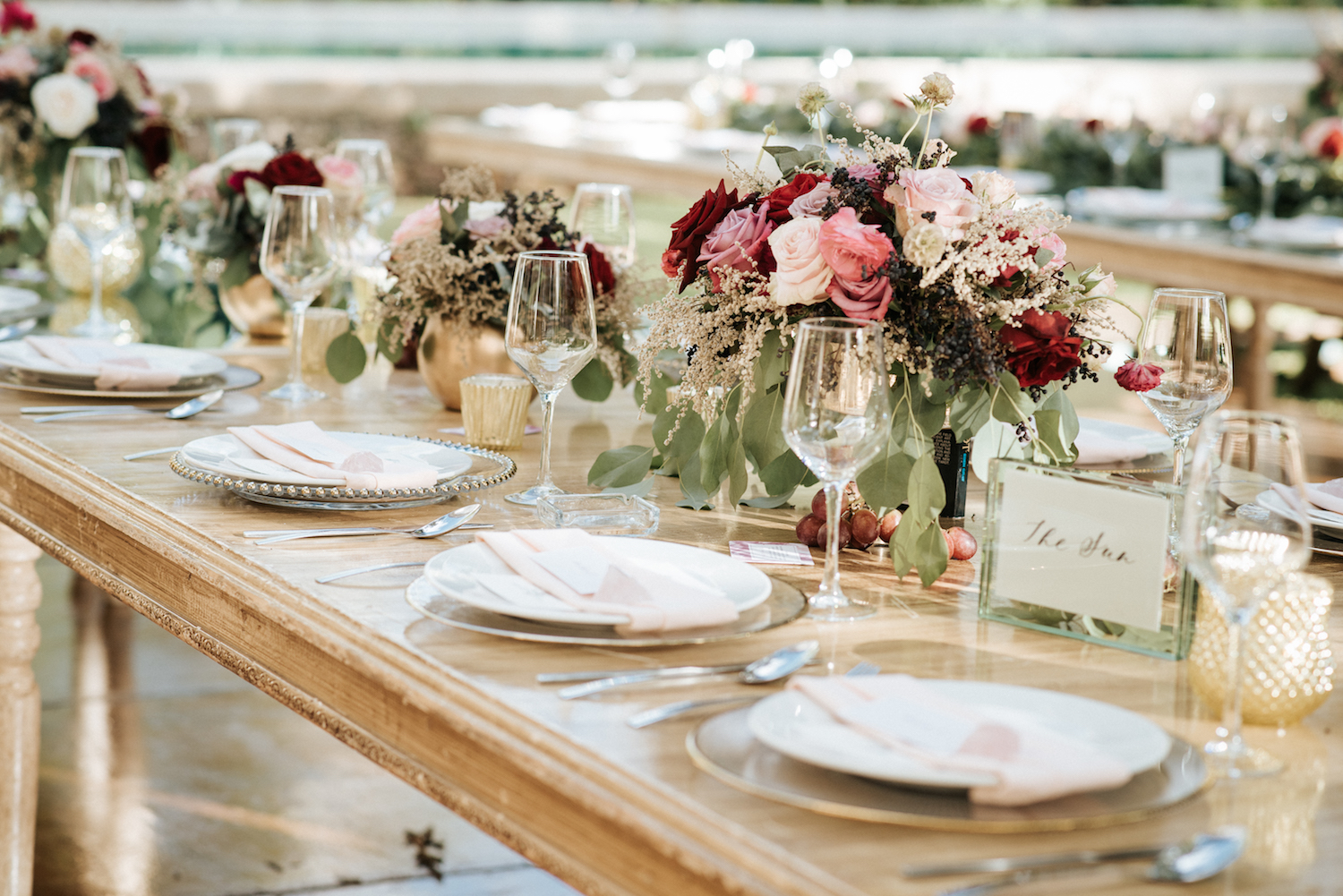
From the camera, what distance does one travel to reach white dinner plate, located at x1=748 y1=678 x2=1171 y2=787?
78 cm

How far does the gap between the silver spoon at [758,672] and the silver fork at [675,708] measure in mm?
25

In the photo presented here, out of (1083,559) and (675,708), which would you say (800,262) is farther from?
(675,708)

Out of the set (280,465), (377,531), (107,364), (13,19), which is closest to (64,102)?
(13,19)

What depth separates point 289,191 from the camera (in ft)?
5.74

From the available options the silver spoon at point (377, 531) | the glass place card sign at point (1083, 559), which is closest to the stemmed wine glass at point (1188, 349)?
the glass place card sign at point (1083, 559)

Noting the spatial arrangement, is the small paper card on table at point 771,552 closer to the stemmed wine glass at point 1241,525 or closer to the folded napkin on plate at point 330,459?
the folded napkin on plate at point 330,459

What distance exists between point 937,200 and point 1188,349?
295 mm

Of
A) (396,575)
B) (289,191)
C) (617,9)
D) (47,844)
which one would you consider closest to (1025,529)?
(396,575)

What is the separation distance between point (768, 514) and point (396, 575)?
395 mm

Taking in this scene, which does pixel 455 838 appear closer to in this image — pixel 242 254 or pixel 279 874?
pixel 279 874

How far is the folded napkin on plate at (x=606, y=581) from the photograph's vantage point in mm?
1006

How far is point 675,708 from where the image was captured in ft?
2.92

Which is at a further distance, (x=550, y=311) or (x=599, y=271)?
(x=599, y=271)

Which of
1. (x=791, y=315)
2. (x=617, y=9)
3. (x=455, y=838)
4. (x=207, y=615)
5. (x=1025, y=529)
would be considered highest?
(x=617, y=9)
